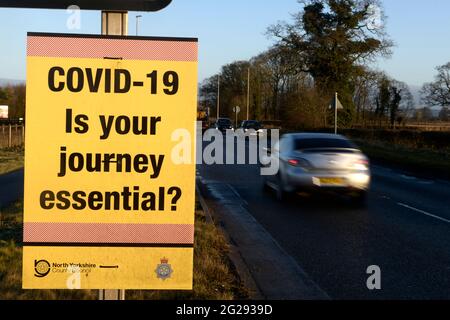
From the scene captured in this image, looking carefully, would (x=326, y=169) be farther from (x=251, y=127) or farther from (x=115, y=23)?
(x=251, y=127)

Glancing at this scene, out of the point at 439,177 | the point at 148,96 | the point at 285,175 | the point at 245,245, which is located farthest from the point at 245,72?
the point at 148,96

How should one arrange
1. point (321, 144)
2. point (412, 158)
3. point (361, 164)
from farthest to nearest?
point (412, 158) → point (321, 144) → point (361, 164)

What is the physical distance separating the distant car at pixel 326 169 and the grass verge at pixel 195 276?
14.4 ft

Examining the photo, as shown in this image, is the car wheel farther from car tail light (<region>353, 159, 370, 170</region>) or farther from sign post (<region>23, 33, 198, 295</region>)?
sign post (<region>23, 33, 198, 295</region>)

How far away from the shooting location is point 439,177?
19.7 m

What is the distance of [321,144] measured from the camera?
43.6ft

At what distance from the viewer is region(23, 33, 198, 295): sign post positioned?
2418 mm

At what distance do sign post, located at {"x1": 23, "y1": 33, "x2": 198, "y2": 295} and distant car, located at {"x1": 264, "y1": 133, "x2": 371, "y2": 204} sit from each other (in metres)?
10.5

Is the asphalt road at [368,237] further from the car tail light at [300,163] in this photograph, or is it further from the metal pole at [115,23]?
the metal pole at [115,23]

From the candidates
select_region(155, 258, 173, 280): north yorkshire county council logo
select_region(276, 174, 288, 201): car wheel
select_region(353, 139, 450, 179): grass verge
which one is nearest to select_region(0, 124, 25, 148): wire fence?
select_region(353, 139, 450, 179): grass verge

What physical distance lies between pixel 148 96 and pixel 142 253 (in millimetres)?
651

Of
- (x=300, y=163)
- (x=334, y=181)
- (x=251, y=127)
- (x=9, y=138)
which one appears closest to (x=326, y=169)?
(x=334, y=181)

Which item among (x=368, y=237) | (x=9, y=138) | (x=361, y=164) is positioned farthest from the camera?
(x=9, y=138)

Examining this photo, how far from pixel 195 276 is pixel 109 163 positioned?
3.72 metres
